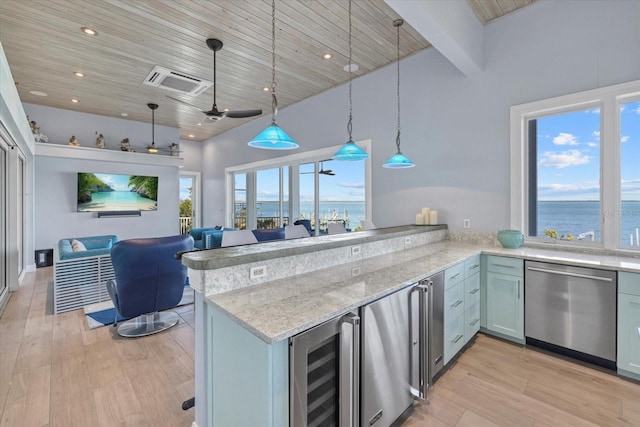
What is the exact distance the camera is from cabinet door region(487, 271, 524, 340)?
279 cm

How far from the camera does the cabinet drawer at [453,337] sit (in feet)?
7.77

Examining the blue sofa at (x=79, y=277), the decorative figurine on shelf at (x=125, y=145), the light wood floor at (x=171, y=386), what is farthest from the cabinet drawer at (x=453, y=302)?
the decorative figurine on shelf at (x=125, y=145)

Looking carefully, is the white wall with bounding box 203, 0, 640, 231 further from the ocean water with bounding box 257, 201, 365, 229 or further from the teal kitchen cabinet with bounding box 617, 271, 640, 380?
the teal kitchen cabinet with bounding box 617, 271, 640, 380

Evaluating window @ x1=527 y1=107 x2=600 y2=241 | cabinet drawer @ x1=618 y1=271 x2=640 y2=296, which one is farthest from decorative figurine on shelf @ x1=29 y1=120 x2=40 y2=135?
cabinet drawer @ x1=618 y1=271 x2=640 y2=296

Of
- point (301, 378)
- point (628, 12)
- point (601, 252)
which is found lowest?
point (301, 378)

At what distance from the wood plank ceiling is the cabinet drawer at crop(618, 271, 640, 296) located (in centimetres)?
283

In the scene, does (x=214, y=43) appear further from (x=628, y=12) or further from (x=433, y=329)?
(x=628, y=12)

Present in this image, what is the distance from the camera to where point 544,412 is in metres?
1.97

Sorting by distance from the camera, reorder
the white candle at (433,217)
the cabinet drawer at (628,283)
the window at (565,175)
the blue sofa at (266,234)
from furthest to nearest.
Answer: the blue sofa at (266,234) → the white candle at (433,217) → the window at (565,175) → the cabinet drawer at (628,283)

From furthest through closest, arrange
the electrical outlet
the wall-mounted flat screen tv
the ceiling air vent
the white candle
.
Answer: the wall-mounted flat screen tv < the ceiling air vent < the white candle < the electrical outlet

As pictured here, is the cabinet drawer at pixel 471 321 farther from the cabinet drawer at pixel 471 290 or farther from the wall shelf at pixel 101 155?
the wall shelf at pixel 101 155

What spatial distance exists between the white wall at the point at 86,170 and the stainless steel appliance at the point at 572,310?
24.9ft

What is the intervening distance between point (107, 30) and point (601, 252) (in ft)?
18.6

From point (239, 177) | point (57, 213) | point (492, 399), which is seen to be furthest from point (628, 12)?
point (57, 213)
